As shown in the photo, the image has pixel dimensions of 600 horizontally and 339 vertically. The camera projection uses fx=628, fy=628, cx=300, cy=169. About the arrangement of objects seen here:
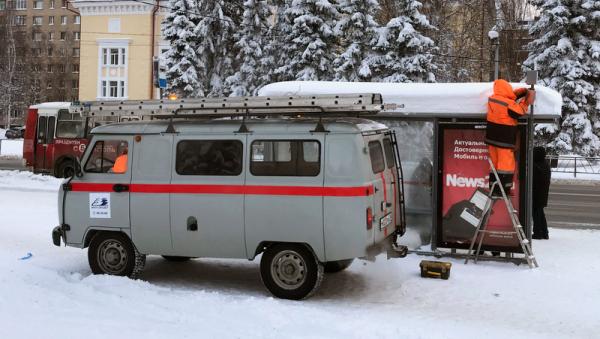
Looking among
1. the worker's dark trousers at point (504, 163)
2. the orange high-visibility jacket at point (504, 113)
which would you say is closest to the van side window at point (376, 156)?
the orange high-visibility jacket at point (504, 113)

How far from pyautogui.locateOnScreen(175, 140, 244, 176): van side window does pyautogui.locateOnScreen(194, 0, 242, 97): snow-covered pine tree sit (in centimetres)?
3082

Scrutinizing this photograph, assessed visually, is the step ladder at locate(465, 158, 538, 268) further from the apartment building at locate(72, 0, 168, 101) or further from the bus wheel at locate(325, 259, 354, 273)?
the apartment building at locate(72, 0, 168, 101)

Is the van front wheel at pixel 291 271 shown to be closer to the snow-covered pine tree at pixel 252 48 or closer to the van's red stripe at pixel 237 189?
the van's red stripe at pixel 237 189

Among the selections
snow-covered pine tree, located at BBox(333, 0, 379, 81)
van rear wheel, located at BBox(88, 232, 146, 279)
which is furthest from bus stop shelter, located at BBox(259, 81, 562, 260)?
snow-covered pine tree, located at BBox(333, 0, 379, 81)

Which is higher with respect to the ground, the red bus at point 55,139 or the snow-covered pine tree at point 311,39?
the snow-covered pine tree at point 311,39

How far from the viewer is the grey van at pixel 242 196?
6.83m

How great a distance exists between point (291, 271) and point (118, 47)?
2297 inches

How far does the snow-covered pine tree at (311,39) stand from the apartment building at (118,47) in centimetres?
2931

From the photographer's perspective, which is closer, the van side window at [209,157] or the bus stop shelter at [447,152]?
the van side window at [209,157]

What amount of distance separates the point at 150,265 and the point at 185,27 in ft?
103

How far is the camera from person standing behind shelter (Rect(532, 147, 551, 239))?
11156 mm

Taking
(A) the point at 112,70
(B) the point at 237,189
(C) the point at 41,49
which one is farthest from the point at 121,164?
(C) the point at 41,49

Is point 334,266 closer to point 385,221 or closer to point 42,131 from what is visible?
point 385,221

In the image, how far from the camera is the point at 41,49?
333 feet
